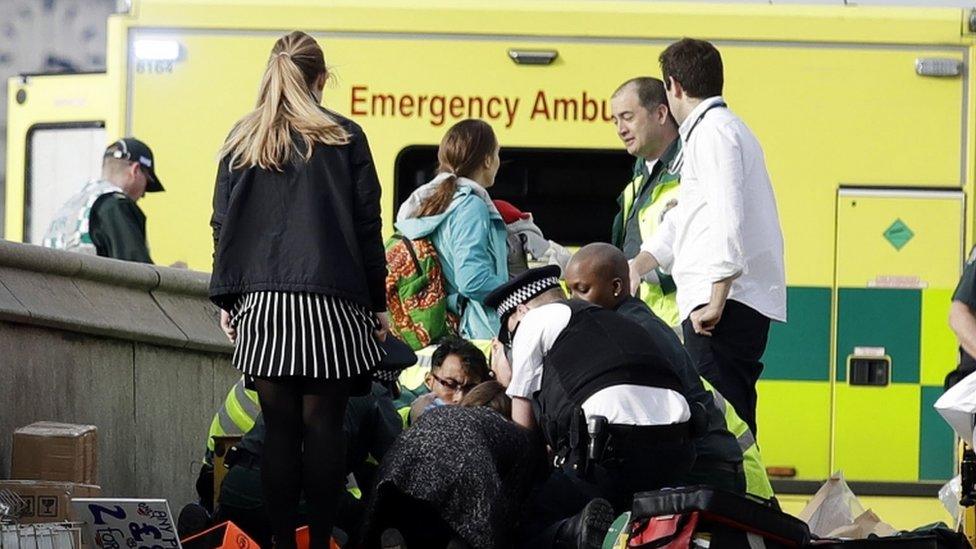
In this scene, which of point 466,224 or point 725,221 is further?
point 466,224

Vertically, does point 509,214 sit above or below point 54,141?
below

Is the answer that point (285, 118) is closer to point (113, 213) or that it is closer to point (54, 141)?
point (113, 213)

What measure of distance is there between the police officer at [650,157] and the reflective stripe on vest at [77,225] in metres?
2.42

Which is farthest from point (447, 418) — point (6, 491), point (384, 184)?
point (384, 184)

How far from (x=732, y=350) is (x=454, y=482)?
1.18m

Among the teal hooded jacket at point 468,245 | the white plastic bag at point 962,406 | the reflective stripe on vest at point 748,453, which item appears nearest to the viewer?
the white plastic bag at point 962,406

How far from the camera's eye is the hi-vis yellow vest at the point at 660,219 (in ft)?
25.2

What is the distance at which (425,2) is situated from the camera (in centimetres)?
989

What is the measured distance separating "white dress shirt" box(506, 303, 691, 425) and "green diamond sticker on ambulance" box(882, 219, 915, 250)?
343 cm

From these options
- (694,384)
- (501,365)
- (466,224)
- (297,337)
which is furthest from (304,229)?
(466,224)

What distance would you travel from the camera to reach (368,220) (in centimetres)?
631

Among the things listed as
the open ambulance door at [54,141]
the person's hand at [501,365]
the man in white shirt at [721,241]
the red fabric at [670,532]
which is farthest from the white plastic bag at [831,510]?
the open ambulance door at [54,141]

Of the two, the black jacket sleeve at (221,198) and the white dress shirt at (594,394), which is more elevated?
the black jacket sleeve at (221,198)

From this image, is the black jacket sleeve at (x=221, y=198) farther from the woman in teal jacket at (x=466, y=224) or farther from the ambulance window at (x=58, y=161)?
the ambulance window at (x=58, y=161)
